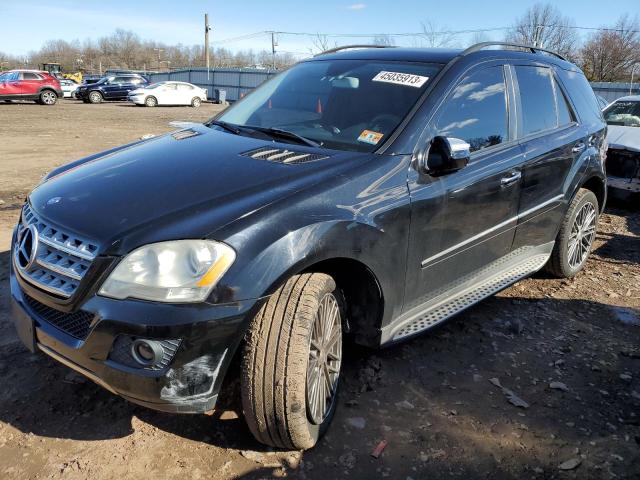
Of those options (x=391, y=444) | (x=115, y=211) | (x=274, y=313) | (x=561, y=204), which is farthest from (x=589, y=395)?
(x=115, y=211)

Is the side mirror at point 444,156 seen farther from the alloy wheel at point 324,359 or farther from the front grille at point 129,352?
the front grille at point 129,352

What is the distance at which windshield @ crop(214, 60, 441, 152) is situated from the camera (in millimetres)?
3006

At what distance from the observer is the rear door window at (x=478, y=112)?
10.1 ft

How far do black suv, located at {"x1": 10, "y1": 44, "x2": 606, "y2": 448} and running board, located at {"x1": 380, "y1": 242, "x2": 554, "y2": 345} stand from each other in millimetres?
16

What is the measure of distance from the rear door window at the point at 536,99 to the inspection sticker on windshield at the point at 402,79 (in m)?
0.99

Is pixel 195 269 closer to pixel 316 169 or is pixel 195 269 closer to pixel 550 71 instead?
pixel 316 169

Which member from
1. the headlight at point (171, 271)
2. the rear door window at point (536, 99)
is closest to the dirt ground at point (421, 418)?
the headlight at point (171, 271)

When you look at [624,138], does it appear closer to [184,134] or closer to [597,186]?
[597,186]

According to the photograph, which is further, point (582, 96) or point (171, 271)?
point (582, 96)

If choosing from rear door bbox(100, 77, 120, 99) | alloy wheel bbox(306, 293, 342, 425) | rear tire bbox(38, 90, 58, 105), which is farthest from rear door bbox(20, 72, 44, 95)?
alloy wheel bbox(306, 293, 342, 425)

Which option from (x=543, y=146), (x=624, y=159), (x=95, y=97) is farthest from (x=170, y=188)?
(x=95, y=97)

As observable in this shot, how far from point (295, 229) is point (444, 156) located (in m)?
1.06

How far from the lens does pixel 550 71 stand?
4.19 metres

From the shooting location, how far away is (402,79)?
10.5ft
